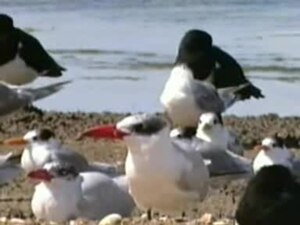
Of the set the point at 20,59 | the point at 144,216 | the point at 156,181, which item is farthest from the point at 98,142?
the point at 156,181

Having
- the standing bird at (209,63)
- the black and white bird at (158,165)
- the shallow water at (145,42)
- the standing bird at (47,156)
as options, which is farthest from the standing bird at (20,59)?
the black and white bird at (158,165)

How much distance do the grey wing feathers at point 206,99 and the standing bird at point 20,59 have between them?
9.94 feet

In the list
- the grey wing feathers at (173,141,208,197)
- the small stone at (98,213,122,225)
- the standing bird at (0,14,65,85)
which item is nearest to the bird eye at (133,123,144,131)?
the grey wing feathers at (173,141,208,197)

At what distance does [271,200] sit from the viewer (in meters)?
7.30

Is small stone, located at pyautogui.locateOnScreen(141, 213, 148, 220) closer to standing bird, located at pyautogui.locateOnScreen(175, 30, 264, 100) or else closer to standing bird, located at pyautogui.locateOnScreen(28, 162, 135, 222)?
standing bird, located at pyautogui.locateOnScreen(28, 162, 135, 222)

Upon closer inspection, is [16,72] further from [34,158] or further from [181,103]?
[34,158]

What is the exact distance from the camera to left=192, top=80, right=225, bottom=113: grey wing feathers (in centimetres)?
1362

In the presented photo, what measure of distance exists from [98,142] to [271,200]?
613cm

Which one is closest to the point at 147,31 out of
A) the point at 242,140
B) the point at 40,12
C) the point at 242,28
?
the point at 242,28

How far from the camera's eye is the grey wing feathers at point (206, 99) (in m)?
13.6

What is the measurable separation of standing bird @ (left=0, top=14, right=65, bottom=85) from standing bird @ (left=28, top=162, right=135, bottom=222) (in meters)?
6.64

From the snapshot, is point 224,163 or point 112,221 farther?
point 224,163

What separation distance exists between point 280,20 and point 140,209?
49.8 ft

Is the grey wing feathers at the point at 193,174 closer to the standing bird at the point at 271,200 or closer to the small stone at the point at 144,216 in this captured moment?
the small stone at the point at 144,216
